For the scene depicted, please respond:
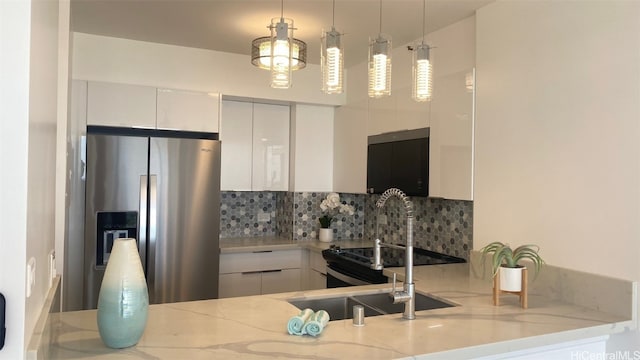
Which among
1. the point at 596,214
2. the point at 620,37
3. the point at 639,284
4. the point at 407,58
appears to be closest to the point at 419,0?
the point at 407,58

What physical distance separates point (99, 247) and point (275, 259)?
1399 mm

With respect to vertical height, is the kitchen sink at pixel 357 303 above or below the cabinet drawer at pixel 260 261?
above

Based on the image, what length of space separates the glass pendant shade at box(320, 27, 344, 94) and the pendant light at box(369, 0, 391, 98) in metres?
0.15

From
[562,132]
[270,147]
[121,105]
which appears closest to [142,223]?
[121,105]

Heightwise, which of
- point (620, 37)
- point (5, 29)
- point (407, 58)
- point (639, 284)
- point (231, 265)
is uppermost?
point (407, 58)

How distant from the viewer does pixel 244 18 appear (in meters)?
2.95

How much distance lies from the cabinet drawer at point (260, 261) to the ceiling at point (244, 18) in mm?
1698

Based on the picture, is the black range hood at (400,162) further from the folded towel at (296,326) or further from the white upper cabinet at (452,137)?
the folded towel at (296,326)

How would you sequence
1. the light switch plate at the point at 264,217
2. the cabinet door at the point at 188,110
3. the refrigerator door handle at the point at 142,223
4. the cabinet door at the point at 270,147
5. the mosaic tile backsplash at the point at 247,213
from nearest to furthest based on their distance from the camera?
1. the refrigerator door handle at the point at 142,223
2. the cabinet door at the point at 188,110
3. the cabinet door at the point at 270,147
4. the mosaic tile backsplash at the point at 247,213
5. the light switch plate at the point at 264,217

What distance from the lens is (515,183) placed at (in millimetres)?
2400

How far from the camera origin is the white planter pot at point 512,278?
1966 mm

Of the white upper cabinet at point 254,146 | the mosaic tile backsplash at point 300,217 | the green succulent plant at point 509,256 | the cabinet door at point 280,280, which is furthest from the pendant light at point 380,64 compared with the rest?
the cabinet door at point 280,280

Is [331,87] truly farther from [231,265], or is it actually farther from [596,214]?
[231,265]

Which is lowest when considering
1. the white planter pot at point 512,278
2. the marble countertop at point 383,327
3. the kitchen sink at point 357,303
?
the kitchen sink at point 357,303
